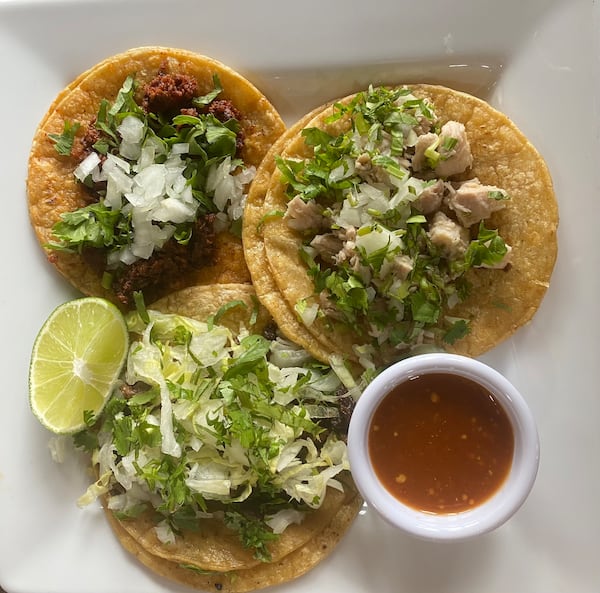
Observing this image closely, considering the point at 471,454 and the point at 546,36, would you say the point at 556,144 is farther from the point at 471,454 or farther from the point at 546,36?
the point at 471,454

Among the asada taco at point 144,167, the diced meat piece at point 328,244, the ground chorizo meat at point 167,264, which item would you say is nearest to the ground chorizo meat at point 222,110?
the asada taco at point 144,167

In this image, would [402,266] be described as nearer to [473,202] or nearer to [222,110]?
[473,202]

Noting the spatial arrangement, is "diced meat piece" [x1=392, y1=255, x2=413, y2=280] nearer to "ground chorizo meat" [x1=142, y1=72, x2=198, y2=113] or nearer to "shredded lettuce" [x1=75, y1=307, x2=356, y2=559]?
"shredded lettuce" [x1=75, y1=307, x2=356, y2=559]

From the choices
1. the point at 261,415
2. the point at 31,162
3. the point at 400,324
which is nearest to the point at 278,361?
the point at 261,415

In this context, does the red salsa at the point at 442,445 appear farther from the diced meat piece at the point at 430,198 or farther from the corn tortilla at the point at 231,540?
the diced meat piece at the point at 430,198

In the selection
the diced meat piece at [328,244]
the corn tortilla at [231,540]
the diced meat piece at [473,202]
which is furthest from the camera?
the corn tortilla at [231,540]

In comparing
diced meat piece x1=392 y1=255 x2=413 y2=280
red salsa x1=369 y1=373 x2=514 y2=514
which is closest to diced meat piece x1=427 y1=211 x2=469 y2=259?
diced meat piece x1=392 y1=255 x2=413 y2=280
